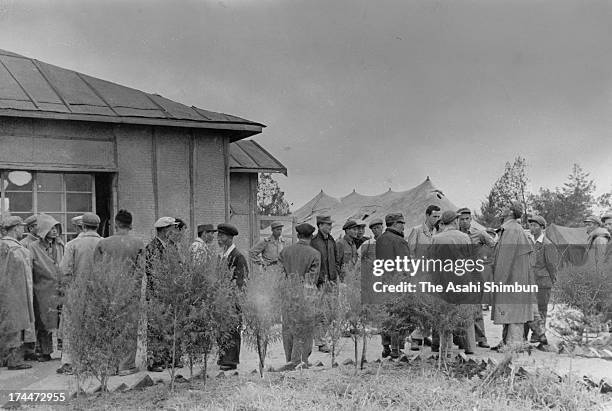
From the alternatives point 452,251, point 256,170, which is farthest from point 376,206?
point 452,251

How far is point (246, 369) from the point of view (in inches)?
266

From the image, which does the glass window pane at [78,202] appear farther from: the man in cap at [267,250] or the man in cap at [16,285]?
the man in cap at [16,285]

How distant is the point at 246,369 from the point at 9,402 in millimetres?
2450

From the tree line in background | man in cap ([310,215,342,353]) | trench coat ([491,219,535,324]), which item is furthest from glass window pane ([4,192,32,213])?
the tree line in background

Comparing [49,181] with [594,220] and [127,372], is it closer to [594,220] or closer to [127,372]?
[127,372]

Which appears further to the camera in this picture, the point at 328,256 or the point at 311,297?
the point at 328,256

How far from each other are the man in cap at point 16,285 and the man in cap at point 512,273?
18.1 feet

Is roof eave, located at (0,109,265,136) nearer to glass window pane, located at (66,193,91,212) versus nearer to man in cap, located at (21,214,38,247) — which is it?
glass window pane, located at (66,193,91,212)

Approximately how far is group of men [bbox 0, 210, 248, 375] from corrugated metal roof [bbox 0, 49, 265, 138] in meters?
2.19

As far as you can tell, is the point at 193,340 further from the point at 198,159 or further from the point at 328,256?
the point at 198,159

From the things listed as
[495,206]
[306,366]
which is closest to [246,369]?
[306,366]

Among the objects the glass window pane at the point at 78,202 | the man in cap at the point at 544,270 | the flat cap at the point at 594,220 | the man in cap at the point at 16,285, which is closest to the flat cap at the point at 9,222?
the man in cap at the point at 16,285

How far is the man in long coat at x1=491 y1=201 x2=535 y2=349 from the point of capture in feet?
25.7

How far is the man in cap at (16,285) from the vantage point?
270 inches
